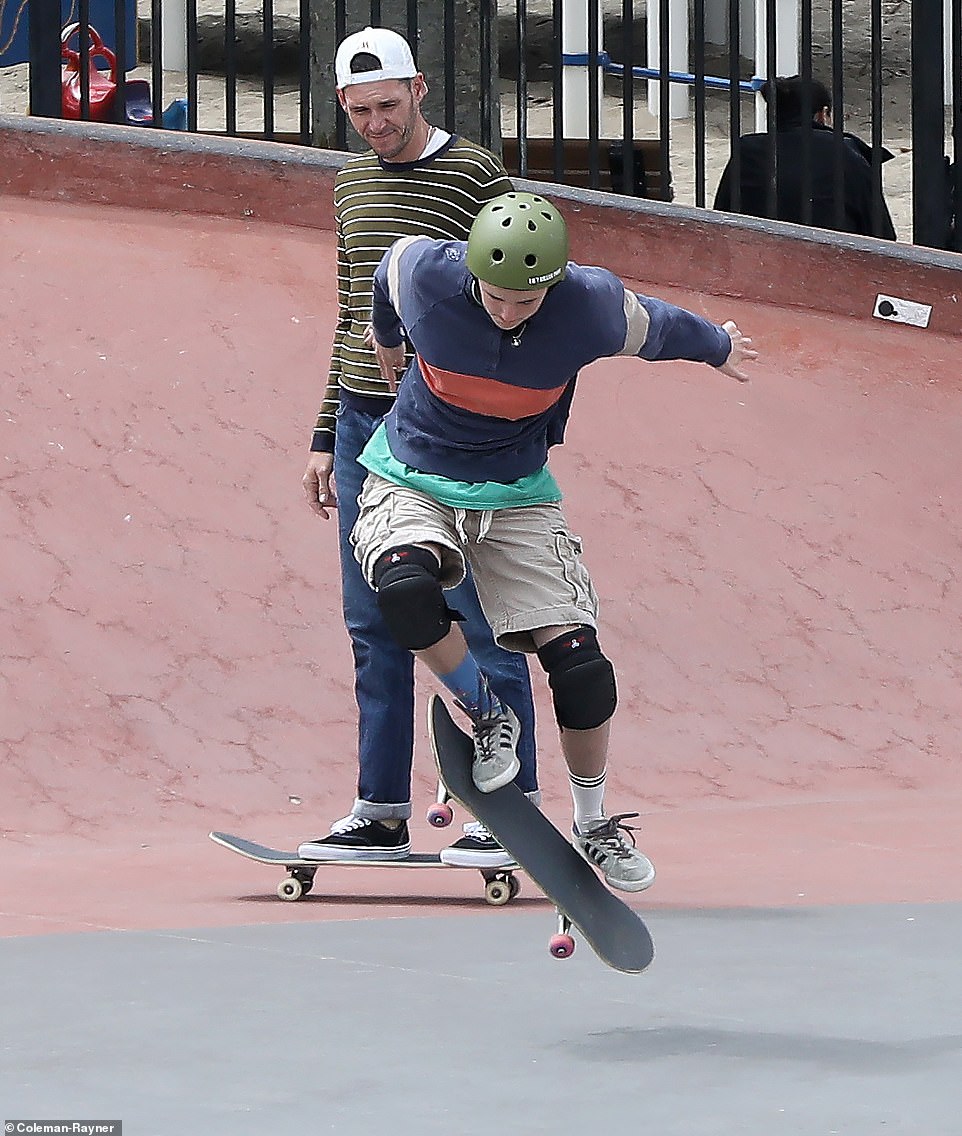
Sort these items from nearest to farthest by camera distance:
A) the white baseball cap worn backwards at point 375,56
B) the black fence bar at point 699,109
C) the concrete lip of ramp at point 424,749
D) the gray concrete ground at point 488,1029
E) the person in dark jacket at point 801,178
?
the gray concrete ground at point 488,1029 → the concrete lip of ramp at point 424,749 → the white baseball cap worn backwards at point 375,56 → the black fence bar at point 699,109 → the person in dark jacket at point 801,178

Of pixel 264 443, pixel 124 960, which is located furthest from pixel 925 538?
pixel 124 960

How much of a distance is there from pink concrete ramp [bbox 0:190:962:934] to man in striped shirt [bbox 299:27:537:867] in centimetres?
19

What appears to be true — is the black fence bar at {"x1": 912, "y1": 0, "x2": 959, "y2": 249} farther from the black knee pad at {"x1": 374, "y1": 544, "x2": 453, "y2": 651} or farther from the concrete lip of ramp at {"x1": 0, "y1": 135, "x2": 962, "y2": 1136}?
the black knee pad at {"x1": 374, "y1": 544, "x2": 453, "y2": 651}

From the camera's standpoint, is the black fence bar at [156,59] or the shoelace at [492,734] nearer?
the shoelace at [492,734]

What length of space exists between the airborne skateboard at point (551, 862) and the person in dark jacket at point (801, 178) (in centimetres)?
489

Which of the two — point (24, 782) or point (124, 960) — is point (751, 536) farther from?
point (124, 960)

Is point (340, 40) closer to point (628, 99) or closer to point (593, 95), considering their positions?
point (593, 95)

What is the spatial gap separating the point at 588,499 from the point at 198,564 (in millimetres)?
1391

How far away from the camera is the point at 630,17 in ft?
25.6

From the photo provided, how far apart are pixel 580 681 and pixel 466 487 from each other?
470 mm

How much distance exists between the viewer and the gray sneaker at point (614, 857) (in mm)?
3764

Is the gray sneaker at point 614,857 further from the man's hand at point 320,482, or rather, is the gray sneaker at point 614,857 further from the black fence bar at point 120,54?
the black fence bar at point 120,54

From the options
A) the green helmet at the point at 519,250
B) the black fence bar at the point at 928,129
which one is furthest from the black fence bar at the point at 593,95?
the green helmet at the point at 519,250

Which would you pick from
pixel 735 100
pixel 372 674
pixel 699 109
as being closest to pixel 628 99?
pixel 699 109
